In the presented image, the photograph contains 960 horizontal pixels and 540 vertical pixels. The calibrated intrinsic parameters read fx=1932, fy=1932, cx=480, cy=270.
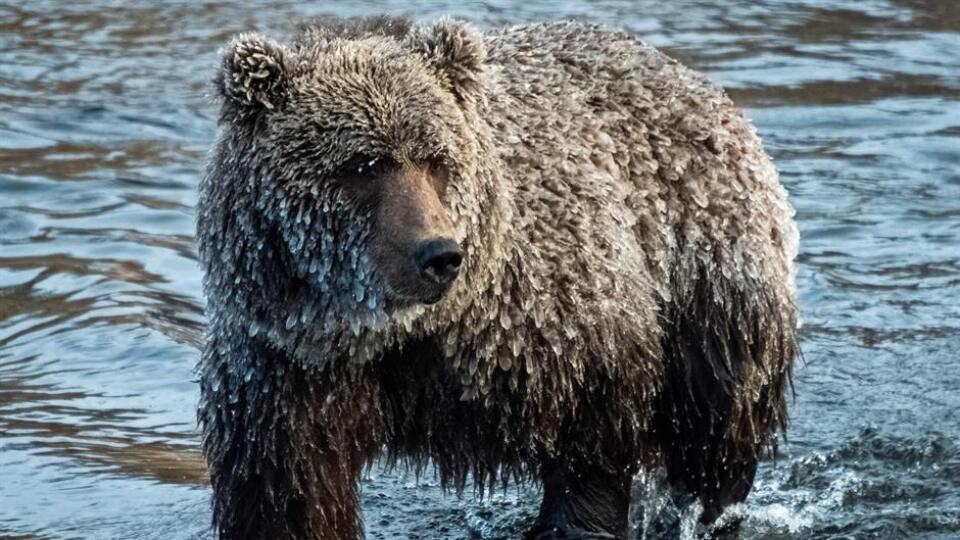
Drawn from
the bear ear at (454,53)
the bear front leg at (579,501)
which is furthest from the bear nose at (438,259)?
the bear front leg at (579,501)

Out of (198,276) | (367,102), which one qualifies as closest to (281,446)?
(367,102)

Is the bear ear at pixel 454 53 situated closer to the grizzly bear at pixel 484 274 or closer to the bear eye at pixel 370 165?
the grizzly bear at pixel 484 274

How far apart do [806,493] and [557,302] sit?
217 cm

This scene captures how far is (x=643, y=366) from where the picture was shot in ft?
20.2

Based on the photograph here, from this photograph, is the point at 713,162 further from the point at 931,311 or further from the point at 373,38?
the point at 931,311

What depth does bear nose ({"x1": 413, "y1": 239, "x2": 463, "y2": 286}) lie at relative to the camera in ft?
16.4

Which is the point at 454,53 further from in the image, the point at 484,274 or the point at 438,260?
the point at 438,260

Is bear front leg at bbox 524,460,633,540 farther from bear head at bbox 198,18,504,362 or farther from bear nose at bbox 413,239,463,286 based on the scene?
bear nose at bbox 413,239,463,286

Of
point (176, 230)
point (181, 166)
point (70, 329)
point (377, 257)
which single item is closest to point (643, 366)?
point (377, 257)

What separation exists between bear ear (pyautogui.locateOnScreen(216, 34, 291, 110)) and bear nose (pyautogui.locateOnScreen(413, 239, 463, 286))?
64cm

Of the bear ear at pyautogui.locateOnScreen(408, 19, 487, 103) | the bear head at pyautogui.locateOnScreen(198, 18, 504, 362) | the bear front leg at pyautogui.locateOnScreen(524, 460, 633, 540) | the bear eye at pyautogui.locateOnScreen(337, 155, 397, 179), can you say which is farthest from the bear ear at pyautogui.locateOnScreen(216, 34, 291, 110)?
the bear front leg at pyautogui.locateOnScreen(524, 460, 633, 540)

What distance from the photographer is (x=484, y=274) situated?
5551 mm

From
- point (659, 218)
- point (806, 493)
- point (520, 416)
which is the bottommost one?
point (806, 493)

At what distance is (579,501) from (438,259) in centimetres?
162
